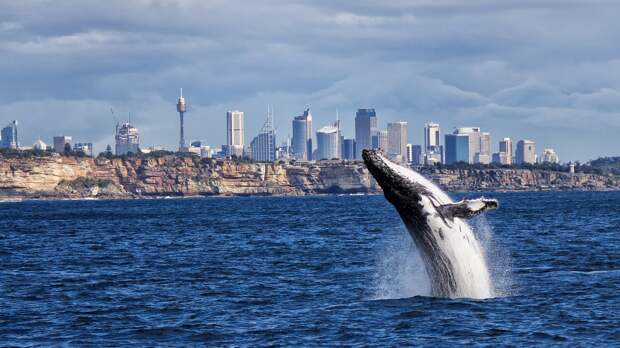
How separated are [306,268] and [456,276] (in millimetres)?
17600

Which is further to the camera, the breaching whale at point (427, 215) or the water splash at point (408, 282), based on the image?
the water splash at point (408, 282)

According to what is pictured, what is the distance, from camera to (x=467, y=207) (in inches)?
1029

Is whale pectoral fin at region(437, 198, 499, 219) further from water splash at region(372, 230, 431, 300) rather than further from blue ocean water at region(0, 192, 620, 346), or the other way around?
blue ocean water at region(0, 192, 620, 346)

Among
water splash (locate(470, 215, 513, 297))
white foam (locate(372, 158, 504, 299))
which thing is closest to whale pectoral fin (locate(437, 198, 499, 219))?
white foam (locate(372, 158, 504, 299))

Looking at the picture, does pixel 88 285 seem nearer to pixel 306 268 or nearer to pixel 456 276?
pixel 306 268

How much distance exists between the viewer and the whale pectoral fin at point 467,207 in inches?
1020

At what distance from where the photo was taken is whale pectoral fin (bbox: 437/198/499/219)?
25.9 meters

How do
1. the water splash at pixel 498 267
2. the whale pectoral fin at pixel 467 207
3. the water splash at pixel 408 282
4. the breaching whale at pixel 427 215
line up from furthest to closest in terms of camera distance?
the water splash at pixel 498 267 → the water splash at pixel 408 282 → the breaching whale at pixel 427 215 → the whale pectoral fin at pixel 467 207

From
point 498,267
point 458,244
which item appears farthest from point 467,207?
point 498,267

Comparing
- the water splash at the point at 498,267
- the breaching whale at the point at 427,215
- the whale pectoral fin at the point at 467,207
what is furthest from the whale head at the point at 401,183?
the water splash at the point at 498,267

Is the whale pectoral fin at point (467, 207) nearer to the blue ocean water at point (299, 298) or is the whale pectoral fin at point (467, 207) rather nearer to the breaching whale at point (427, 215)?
the breaching whale at point (427, 215)

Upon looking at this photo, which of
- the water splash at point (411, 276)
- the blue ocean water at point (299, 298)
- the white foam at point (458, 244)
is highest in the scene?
the white foam at point (458, 244)

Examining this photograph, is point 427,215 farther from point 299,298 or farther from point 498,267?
point 498,267

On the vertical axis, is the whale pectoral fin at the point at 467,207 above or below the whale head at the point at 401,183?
below
